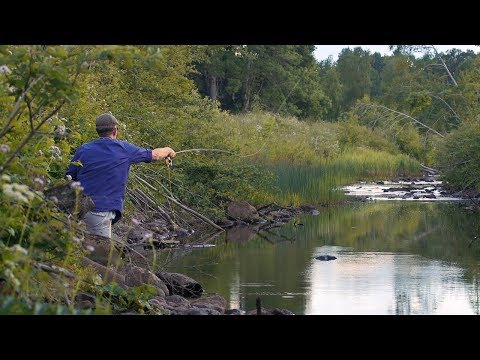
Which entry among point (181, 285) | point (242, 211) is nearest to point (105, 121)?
point (181, 285)

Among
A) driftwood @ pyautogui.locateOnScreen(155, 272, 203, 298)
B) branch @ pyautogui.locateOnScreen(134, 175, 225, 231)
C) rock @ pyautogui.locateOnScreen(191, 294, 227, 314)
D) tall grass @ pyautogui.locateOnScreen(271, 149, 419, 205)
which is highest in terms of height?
tall grass @ pyautogui.locateOnScreen(271, 149, 419, 205)

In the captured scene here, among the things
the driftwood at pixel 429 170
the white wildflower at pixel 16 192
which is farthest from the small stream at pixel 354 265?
the driftwood at pixel 429 170

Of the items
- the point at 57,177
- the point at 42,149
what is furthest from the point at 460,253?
the point at 42,149

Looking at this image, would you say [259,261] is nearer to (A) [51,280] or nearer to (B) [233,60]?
(A) [51,280]

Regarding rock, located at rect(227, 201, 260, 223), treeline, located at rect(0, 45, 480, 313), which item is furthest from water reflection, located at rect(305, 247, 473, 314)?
rock, located at rect(227, 201, 260, 223)

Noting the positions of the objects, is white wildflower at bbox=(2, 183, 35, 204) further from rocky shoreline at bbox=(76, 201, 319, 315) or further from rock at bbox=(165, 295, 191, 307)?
rock at bbox=(165, 295, 191, 307)

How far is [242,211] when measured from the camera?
685 inches

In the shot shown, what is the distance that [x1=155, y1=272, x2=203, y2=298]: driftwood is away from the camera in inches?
368

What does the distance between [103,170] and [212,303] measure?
1.71m

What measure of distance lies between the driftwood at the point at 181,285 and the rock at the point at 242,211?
760 centimetres

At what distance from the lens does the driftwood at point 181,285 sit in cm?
934

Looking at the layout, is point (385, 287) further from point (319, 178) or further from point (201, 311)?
point (319, 178)

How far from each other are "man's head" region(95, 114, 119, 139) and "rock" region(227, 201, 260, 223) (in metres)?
9.68
